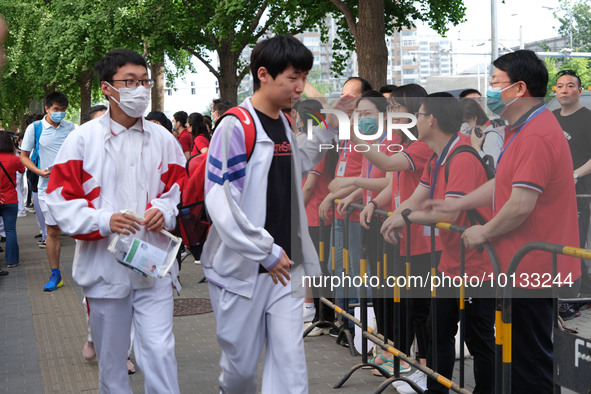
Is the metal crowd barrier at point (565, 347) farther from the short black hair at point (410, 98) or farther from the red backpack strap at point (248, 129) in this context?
the short black hair at point (410, 98)

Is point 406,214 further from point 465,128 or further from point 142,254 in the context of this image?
point 142,254

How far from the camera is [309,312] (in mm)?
7770

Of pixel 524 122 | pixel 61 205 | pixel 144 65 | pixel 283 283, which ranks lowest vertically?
pixel 283 283

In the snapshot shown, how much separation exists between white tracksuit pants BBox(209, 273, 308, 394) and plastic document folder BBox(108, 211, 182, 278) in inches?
17.9

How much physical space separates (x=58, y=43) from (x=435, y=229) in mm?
18885

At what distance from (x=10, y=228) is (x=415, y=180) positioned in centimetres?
781

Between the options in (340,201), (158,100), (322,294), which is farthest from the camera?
(158,100)

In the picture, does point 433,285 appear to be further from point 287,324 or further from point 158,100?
point 158,100

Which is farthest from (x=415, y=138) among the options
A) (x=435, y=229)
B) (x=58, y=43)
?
(x=58, y=43)

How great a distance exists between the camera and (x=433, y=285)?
4.94m

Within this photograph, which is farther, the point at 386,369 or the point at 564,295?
the point at 386,369

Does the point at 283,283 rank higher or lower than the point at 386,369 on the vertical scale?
higher

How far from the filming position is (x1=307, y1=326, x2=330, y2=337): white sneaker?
7.27 metres

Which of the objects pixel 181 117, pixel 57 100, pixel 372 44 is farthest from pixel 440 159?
pixel 372 44
